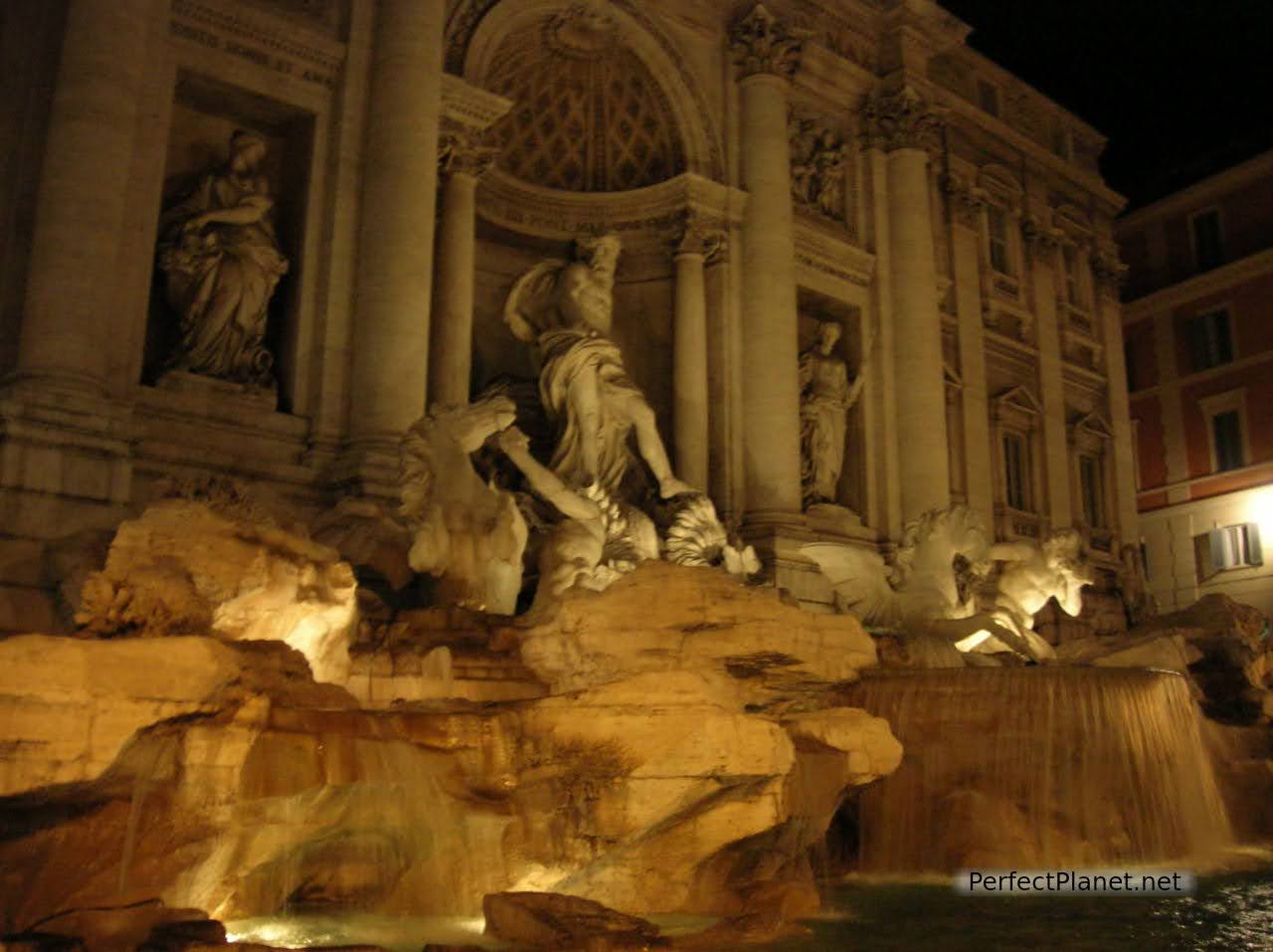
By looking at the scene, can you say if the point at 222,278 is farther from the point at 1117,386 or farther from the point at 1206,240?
the point at 1206,240

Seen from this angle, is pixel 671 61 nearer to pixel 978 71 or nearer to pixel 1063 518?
pixel 978 71

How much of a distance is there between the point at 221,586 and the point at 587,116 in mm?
12063

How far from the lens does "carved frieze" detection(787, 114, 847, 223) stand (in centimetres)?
1886

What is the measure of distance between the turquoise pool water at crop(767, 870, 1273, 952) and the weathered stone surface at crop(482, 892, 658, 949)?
2.85ft

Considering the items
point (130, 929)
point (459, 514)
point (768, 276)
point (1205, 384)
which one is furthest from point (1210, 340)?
point (130, 929)

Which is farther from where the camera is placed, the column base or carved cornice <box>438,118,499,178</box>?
the column base

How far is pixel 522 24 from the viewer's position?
15.7m

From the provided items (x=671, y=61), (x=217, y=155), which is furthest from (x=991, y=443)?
(x=217, y=155)

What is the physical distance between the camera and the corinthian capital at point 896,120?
1953 centimetres

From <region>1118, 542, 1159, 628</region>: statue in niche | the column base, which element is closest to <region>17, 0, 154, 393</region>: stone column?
the column base

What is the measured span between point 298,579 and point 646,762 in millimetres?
2527

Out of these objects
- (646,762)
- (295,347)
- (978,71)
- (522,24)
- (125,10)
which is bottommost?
(646,762)

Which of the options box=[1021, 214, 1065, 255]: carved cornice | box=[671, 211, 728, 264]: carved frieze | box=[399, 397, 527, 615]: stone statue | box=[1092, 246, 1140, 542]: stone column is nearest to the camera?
box=[399, 397, 527, 615]: stone statue

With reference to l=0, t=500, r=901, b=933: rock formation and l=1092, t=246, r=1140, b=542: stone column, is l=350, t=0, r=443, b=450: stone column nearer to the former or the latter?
l=0, t=500, r=901, b=933: rock formation
